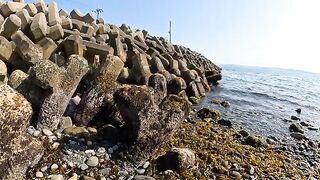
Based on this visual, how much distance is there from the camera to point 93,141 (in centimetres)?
549

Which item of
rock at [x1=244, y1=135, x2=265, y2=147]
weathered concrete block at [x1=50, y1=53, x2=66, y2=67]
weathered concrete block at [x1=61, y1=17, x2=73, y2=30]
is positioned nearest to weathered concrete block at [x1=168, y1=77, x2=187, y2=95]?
rock at [x1=244, y1=135, x2=265, y2=147]

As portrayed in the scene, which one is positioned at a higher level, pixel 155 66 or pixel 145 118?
pixel 155 66

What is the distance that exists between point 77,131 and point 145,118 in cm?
136

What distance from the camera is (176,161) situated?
505 centimetres

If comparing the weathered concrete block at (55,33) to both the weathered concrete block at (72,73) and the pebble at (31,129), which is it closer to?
the weathered concrete block at (72,73)

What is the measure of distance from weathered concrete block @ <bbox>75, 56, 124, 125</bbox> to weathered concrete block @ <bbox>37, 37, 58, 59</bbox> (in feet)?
7.49

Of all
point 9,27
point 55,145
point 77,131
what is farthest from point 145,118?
point 9,27

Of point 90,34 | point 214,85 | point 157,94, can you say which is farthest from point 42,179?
point 214,85

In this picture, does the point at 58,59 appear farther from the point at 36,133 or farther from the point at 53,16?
the point at 36,133

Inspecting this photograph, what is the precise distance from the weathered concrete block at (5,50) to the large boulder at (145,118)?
12.0 ft

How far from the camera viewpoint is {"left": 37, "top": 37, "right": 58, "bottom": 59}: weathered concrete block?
8.34 m

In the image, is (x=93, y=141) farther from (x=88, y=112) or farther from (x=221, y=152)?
(x=221, y=152)

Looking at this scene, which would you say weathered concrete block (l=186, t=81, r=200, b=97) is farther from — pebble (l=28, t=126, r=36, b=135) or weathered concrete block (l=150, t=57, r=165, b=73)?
pebble (l=28, t=126, r=36, b=135)

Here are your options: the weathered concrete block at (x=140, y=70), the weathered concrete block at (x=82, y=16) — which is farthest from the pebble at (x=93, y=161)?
the weathered concrete block at (x=82, y=16)
